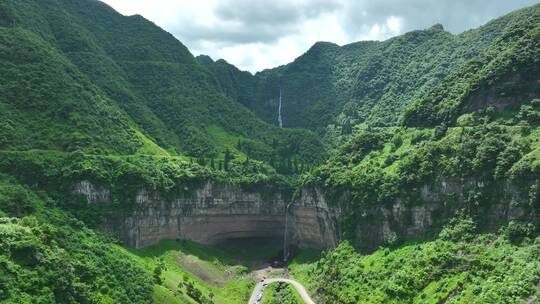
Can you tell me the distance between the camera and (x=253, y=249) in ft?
453

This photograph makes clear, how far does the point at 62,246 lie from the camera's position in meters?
86.8

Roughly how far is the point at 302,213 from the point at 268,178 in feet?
46.2

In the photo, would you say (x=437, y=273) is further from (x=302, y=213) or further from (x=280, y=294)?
(x=302, y=213)

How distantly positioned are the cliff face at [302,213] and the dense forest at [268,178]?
55cm

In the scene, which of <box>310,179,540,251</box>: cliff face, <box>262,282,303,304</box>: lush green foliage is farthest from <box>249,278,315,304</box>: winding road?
<box>310,179,540,251</box>: cliff face

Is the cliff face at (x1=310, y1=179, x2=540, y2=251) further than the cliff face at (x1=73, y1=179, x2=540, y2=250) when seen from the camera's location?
No

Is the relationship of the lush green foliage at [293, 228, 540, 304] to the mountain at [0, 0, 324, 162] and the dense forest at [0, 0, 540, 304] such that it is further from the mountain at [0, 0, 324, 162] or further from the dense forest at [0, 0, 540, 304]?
the mountain at [0, 0, 324, 162]

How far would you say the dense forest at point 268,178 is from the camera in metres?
80.7

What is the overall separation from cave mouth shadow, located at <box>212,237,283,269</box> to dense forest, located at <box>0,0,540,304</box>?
5.84 metres

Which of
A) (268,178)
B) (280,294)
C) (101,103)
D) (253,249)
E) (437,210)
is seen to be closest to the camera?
(437,210)

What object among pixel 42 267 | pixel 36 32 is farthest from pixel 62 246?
pixel 36 32

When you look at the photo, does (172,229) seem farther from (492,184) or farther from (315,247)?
(492,184)

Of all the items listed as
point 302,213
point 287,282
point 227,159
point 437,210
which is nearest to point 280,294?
point 287,282

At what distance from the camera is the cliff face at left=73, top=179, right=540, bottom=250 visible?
296 ft
